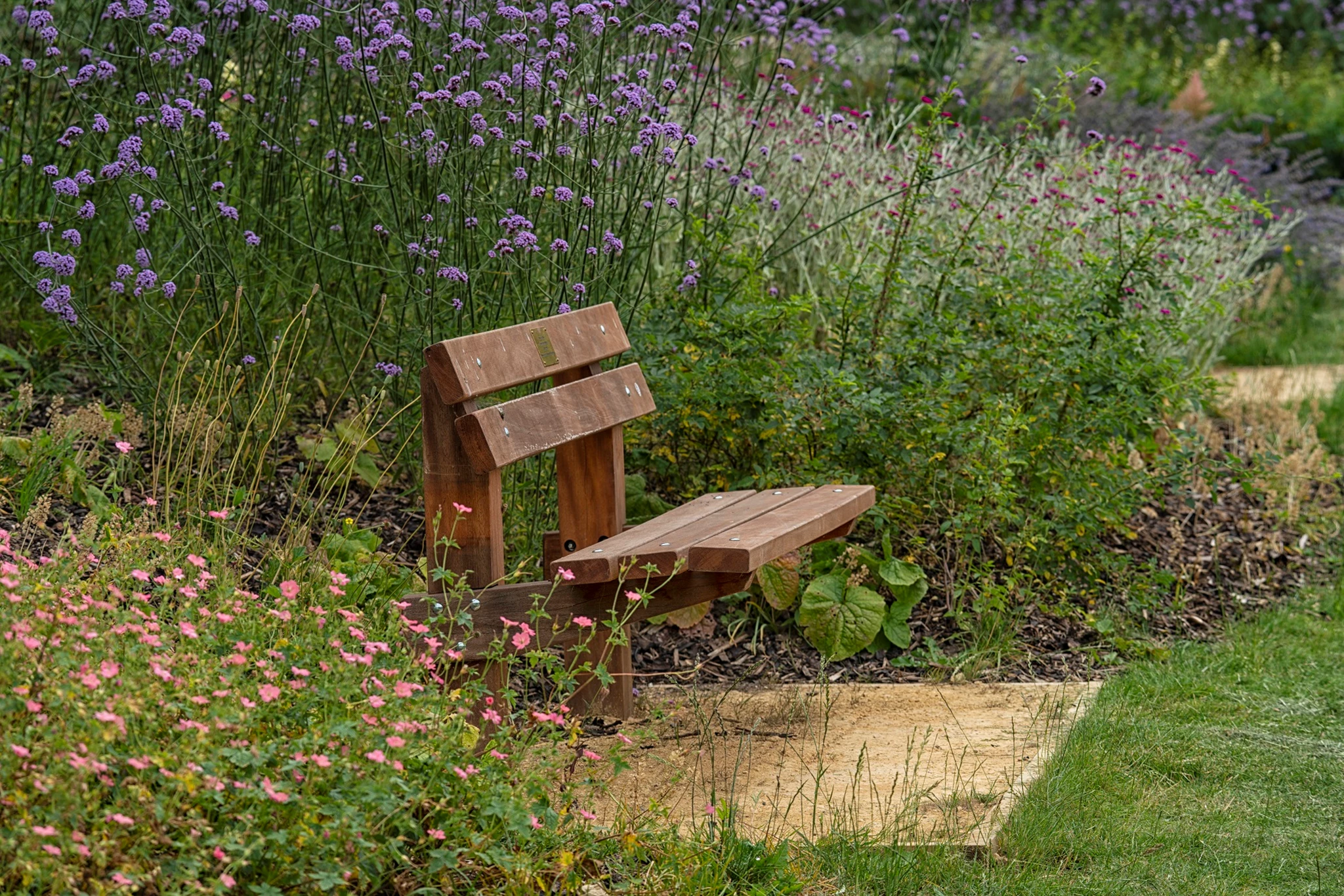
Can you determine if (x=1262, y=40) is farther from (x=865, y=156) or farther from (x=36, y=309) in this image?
(x=36, y=309)

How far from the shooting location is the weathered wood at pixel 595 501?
3678 mm

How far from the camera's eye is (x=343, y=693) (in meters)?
2.34

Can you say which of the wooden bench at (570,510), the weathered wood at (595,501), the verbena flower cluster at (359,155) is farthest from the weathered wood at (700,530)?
the verbena flower cluster at (359,155)

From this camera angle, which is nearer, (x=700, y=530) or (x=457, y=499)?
(x=457, y=499)

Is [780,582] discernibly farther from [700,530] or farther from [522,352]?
[522,352]

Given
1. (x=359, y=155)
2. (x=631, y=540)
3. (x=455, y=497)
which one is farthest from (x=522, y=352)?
(x=359, y=155)

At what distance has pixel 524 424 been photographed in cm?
326

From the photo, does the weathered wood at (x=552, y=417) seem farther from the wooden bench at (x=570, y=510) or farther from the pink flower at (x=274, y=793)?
the pink flower at (x=274, y=793)

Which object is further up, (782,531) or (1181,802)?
(782,531)

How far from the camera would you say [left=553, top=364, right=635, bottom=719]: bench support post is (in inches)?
145

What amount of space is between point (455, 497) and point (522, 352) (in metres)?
0.40

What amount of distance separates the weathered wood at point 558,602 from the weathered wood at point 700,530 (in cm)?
8

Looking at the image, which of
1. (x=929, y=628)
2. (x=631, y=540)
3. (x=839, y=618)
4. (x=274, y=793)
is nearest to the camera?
(x=274, y=793)

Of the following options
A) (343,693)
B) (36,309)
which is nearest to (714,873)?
(343,693)
